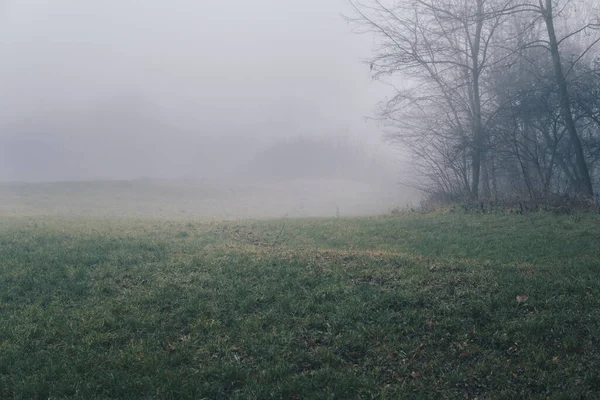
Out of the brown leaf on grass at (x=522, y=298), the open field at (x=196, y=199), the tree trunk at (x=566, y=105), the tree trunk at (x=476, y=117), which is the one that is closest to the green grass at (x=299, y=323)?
the brown leaf on grass at (x=522, y=298)

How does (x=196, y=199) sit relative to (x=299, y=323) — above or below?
above

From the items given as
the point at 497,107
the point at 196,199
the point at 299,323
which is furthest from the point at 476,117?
the point at 196,199

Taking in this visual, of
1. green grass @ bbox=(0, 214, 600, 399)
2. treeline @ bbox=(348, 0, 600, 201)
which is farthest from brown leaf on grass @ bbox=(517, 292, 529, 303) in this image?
treeline @ bbox=(348, 0, 600, 201)

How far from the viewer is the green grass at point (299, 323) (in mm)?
4977

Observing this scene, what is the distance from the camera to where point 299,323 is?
631 centimetres

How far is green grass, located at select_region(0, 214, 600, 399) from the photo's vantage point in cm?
498

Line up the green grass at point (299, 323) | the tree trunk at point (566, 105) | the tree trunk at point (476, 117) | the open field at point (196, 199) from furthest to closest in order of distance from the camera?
the open field at point (196, 199) < the tree trunk at point (476, 117) < the tree trunk at point (566, 105) < the green grass at point (299, 323)

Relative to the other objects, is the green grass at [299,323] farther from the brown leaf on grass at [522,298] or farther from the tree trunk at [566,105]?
the tree trunk at [566,105]

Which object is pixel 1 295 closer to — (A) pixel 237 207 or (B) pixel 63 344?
(B) pixel 63 344

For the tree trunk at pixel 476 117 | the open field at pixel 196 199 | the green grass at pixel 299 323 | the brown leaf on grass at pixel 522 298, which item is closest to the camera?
the green grass at pixel 299 323

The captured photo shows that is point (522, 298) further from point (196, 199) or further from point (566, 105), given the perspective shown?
point (196, 199)

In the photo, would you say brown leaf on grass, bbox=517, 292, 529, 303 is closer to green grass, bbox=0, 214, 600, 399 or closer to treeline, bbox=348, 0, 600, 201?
green grass, bbox=0, 214, 600, 399

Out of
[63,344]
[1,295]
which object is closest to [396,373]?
[63,344]

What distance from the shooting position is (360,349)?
5691 mm
